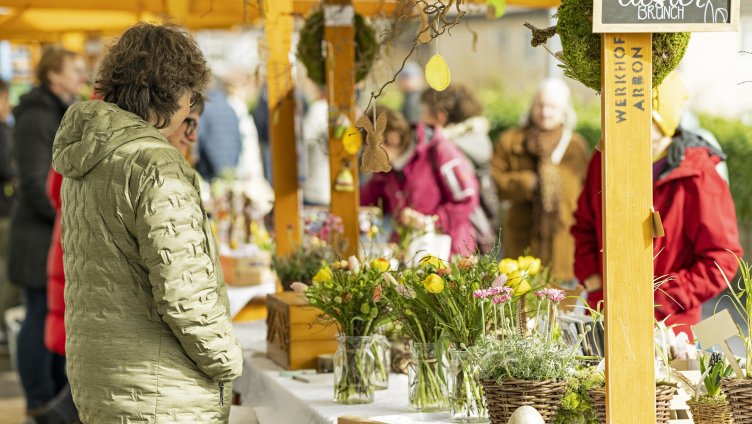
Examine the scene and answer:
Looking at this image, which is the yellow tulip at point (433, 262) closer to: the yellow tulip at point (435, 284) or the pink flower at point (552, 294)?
the yellow tulip at point (435, 284)

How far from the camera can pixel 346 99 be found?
12.1 feet

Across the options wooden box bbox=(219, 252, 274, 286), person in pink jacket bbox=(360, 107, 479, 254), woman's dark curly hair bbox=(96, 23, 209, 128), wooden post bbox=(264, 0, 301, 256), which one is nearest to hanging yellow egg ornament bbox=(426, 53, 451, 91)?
woman's dark curly hair bbox=(96, 23, 209, 128)

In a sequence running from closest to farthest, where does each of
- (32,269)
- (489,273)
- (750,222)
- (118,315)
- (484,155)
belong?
(118,315) → (489,273) → (32,269) → (484,155) → (750,222)

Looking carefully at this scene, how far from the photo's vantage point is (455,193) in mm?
5164

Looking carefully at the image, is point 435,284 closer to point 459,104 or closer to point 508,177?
point 459,104

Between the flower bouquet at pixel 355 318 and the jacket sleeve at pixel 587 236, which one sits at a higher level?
the jacket sleeve at pixel 587 236

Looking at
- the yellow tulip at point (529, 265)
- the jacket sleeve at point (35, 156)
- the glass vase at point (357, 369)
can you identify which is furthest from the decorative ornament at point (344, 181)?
the jacket sleeve at point (35, 156)

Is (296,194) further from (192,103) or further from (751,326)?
(751,326)

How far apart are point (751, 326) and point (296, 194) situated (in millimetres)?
2372

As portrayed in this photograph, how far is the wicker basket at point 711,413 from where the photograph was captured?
210cm

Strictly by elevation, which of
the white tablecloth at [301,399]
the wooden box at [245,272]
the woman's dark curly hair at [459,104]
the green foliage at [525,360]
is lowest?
the white tablecloth at [301,399]

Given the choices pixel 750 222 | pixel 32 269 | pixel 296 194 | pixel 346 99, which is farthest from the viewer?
pixel 750 222

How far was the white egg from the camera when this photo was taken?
1.96 metres

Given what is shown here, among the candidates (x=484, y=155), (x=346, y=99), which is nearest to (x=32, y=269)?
(x=346, y=99)
